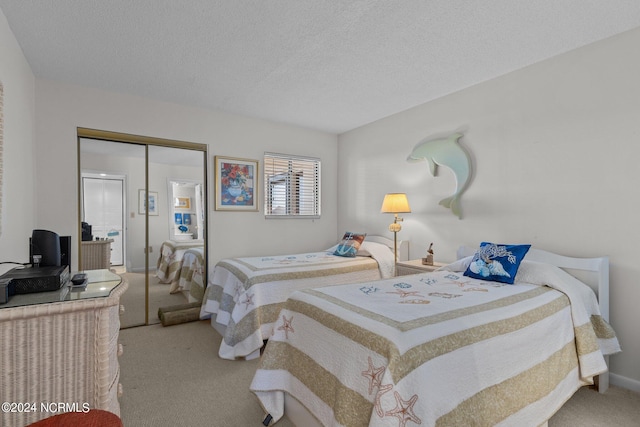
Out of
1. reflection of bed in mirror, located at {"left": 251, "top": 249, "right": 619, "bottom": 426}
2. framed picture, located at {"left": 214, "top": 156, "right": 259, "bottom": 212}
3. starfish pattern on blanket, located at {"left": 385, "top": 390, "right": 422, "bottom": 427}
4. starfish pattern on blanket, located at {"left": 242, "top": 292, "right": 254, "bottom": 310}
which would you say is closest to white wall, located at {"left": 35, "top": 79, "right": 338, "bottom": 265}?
framed picture, located at {"left": 214, "top": 156, "right": 259, "bottom": 212}

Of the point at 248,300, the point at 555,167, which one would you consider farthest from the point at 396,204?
the point at 248,300

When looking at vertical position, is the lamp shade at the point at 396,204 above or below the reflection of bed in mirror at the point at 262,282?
above

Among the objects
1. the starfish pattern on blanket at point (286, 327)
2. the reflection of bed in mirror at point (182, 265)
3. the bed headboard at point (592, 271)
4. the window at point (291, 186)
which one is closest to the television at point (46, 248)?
the starfish pattern on blanket at point (286, 327)

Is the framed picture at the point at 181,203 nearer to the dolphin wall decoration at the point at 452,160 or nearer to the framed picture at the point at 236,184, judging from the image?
the framed picture at the point at 236,184

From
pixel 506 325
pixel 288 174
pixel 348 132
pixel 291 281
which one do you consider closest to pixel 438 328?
pixel 506 325

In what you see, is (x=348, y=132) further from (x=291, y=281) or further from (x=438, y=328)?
(x=438, y=328)

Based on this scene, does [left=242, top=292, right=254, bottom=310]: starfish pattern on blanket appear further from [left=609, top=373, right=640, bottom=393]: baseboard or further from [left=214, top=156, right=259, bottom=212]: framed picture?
[left=609, top=373, right=640, bottom=393]: baseboard

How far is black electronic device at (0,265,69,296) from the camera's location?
4.53ft

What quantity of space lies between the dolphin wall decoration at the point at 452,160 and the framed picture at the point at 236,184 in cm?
217

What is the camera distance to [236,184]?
4.07 metres

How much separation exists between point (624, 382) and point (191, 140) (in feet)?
14.8

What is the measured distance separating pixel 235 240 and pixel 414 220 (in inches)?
88.6

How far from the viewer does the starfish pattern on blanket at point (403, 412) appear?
1.20m

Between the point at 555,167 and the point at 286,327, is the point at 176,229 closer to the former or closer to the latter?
the point at 286,327
